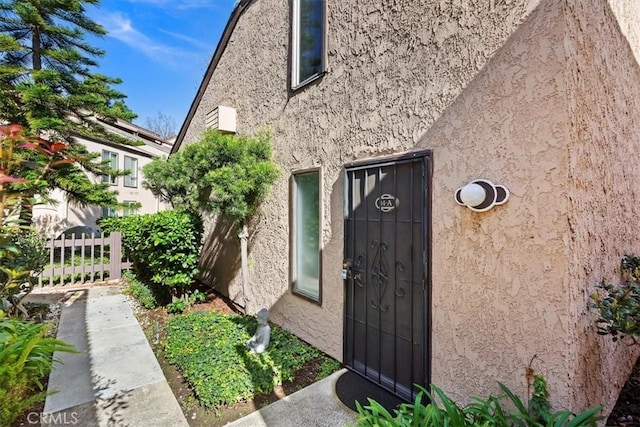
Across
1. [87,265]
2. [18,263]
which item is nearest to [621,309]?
[18,263]

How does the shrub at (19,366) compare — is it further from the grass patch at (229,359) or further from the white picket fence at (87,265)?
the white picket fence at (87,265)

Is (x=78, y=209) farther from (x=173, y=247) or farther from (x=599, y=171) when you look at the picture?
(x=599, y=171)

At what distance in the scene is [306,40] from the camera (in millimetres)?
5578

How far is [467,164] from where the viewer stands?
9.89 feet

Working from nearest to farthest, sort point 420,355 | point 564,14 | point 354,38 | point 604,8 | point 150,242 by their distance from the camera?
point 564,14 < point 604,8 < point 420,355 < point 354,38 < point 150,242

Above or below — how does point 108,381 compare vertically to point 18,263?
below

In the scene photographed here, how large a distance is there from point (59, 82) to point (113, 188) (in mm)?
8104

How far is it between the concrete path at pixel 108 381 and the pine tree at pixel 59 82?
28.7 feet

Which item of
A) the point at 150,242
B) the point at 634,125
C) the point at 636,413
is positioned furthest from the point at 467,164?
the point at 150,242

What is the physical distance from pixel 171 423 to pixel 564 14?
17.4ft

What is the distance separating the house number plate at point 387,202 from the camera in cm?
379

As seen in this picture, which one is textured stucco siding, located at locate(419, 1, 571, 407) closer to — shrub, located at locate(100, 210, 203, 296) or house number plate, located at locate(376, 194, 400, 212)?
house number plate, located at locate(376, 194, 400, 212)

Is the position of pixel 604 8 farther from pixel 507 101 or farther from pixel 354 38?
pixel 354 38

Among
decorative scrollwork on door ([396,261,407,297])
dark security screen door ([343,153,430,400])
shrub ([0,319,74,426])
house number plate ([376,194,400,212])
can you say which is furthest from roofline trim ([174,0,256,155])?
shrub ([0,319,74,426])
